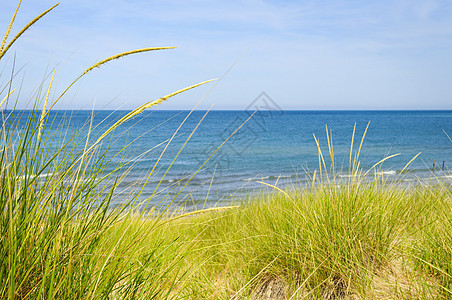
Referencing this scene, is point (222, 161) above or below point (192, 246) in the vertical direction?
below

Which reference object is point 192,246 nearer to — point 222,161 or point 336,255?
point 336,255

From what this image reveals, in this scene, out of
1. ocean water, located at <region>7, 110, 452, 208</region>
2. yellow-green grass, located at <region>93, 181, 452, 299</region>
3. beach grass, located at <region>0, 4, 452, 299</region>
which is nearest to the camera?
beach grass, located at <region>0, 4, 452, 299</region>

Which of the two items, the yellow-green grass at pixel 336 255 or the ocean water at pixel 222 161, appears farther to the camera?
the yellow-green grass at pixel 336 255

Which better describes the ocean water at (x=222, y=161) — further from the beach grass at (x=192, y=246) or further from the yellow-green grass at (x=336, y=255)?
the yellow-green grass at (x=336, y=255)

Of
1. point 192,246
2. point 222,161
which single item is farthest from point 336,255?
point 222,161

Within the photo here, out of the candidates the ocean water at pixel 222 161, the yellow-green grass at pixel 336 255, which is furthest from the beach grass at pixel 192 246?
the ocean water at pixel 222 161

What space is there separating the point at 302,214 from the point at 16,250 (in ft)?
5.29

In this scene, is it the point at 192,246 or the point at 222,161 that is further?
Answer: the point at 222,161


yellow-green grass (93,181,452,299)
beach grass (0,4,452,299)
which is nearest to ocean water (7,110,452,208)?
beach grass (0,4,452,299)

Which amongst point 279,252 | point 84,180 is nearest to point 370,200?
point 279,252

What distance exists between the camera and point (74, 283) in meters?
1.29

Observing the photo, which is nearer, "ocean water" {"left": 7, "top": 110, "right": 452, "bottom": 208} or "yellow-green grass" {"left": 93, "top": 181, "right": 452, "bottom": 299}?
"ocean water" {"left": 7, "top": 110, "right": 452, "bottom": 208}

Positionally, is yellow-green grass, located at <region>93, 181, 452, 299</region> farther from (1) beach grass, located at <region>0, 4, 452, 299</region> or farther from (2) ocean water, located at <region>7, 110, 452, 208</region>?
(2) ocean water, located at <region>7, 110, 452, 208</region>

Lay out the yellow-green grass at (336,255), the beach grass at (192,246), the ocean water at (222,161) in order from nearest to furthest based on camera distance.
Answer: the beach grass at (192,246) < the ocean water at (222,161) < the yellow-green grass at (336,255)
